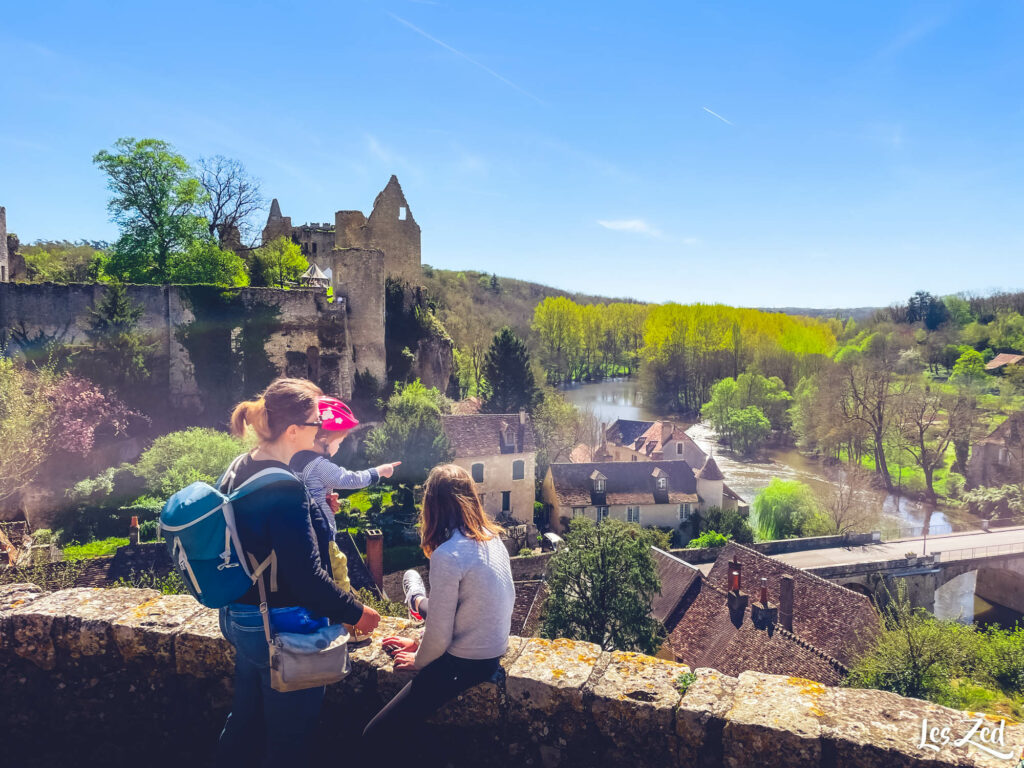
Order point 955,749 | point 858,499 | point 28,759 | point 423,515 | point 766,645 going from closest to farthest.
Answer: point 955,749, point 423,515, point 28,759, point 766,645, point 858,499

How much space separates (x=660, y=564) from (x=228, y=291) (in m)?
21.6

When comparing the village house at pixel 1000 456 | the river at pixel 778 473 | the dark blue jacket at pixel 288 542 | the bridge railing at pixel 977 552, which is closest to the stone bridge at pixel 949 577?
the bridge railing at pixel 977 552

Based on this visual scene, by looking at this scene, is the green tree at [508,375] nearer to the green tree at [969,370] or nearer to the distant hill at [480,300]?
the distant hill at [480,300]

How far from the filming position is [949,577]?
96.0ft

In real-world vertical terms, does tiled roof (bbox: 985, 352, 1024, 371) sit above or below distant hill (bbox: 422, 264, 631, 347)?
below

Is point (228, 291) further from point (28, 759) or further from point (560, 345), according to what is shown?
point (560, 345)

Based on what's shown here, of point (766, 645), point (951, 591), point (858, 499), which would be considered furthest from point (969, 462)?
point (766, 645)

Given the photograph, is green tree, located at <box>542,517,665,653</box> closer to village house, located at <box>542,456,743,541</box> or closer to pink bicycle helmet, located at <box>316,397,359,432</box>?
village house, located at <box>542,456,743,541</box>

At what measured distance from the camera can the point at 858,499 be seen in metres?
37.0

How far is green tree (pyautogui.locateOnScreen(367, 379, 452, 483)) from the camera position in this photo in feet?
98.9

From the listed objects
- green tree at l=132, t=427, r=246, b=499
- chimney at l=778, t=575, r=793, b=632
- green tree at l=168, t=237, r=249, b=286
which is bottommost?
chimney at l=778, t=575, r=793, b=632

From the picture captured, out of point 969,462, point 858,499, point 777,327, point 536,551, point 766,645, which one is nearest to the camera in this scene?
point 766,645

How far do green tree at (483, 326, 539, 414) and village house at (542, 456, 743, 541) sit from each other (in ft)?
38.1

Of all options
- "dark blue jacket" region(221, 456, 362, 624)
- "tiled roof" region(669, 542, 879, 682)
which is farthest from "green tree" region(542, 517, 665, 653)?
"dark blue jacket" region(221, 456, 362, 624)
